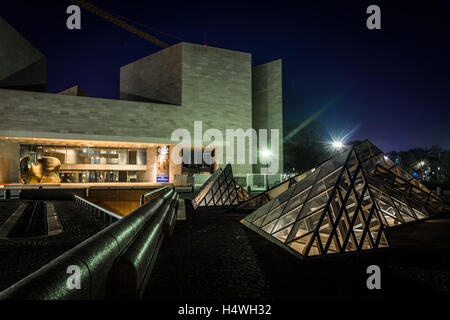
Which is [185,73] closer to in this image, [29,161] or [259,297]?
[29,161]

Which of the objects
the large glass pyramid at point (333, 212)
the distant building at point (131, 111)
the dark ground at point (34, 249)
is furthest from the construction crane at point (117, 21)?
the large glass pyramid at point (333, 212)

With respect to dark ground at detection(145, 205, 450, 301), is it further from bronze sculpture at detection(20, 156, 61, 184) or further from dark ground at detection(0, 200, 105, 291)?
bronze sculpture at detection(20, 156, 61, 184)

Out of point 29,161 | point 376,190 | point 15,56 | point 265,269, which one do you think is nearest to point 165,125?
point 29,161

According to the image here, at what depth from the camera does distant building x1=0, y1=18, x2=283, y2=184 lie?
34.8 m

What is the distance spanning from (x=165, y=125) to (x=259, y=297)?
38195 mm

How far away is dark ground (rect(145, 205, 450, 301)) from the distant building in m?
34.1

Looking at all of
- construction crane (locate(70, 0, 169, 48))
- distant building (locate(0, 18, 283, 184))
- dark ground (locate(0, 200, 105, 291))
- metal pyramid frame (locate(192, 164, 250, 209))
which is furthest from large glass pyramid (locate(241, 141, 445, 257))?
construction crane (locate(70, 0, 169, 48))

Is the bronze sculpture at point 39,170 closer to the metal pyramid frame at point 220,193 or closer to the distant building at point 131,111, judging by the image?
the distant building at point 131,111

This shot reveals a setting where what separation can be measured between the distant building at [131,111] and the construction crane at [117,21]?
96.5 ft

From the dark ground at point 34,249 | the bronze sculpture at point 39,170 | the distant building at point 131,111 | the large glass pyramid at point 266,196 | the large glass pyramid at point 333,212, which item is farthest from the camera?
the distant building at point 131,111

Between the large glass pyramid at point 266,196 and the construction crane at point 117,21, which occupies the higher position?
the construction crane at point 117,21

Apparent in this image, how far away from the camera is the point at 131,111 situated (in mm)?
38656

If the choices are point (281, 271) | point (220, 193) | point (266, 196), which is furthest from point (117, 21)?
point (281, 271)

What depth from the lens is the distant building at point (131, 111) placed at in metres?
34.8
